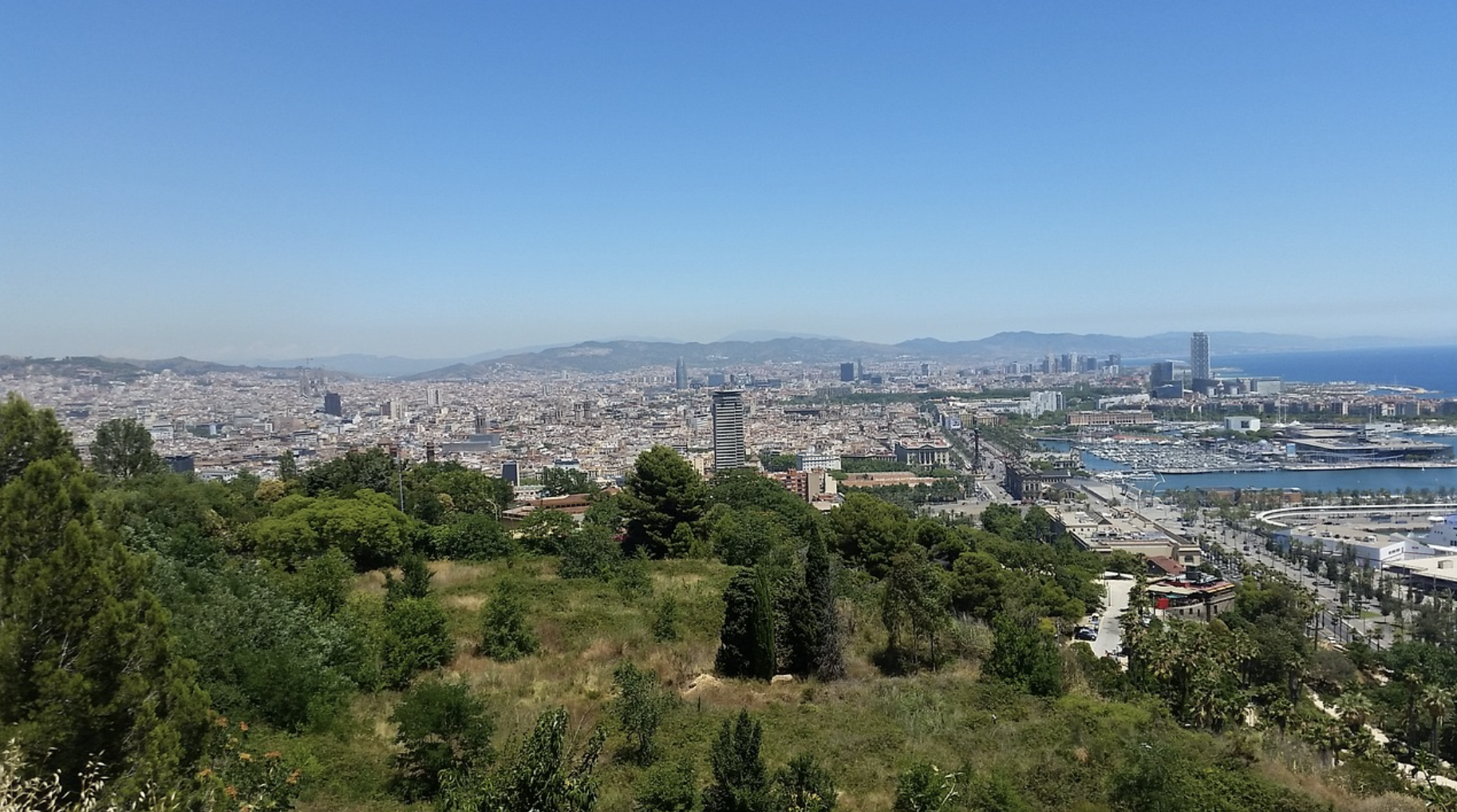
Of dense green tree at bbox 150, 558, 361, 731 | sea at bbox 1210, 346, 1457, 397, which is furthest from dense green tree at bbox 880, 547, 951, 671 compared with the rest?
sea at bbox 1210, 346, 1457, 397

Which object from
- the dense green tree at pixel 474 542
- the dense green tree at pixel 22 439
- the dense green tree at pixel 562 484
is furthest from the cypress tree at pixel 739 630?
the dense green tree at pixel 562 484

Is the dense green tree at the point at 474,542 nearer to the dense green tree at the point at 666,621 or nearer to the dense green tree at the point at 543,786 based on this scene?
the dense green tree at the point at 666,621

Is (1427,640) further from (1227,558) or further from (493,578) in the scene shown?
(493,578)

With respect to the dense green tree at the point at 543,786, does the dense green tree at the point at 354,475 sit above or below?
below

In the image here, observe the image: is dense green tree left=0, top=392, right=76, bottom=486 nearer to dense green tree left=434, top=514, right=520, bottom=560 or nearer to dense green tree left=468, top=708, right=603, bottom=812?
dense green tree left=468, top=708, right=603, bottom=812

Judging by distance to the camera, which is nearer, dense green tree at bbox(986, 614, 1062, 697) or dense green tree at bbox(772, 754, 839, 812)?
dense green tree at bbox(772, 754, 839, 812)
